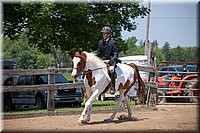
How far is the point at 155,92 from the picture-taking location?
1463 cm

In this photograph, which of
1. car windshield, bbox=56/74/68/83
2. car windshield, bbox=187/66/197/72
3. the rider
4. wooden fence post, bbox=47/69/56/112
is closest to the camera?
the rider

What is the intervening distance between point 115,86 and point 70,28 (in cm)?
1113

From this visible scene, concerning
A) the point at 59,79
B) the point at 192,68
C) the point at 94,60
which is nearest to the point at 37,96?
the point at 59,79

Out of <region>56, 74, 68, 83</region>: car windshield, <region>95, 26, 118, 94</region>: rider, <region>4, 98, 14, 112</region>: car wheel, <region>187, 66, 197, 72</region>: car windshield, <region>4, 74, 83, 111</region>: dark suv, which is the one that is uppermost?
<region>95, 26, 118, 94</region>: rider

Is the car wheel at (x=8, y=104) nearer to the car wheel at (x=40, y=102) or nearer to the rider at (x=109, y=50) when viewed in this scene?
the car wheel at (x=40, y=102)

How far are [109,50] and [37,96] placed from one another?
5.96 meters

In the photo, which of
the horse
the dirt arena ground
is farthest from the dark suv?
the horse

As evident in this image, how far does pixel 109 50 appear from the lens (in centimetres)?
1017

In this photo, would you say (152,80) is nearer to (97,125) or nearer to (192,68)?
(97,125)

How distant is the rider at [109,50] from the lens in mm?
10102

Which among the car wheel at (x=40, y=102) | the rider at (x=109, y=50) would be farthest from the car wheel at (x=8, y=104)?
the rider at (x=109, y=50)

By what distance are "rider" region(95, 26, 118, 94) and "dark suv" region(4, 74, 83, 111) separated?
5.26 metres

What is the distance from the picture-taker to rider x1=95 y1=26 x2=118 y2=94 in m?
10.1

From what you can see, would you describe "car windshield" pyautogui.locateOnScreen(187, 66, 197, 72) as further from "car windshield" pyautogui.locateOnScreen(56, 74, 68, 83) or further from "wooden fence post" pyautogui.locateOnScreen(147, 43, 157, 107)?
"car windshield" pyautogui.locateOnScreen(56, 74, 68, 83)
